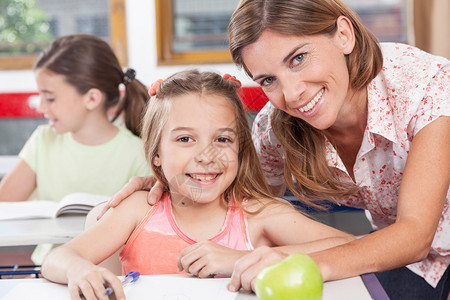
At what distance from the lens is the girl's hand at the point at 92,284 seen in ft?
2.65

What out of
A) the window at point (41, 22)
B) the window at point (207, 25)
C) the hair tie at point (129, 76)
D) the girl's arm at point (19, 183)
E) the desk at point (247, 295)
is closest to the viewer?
the desk at point (247, 295)

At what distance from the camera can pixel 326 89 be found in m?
1.13

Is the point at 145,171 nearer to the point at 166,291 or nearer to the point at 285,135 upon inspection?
the point at 285,135

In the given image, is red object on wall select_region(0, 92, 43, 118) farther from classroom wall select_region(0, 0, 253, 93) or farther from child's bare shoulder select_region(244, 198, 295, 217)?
child's bare shoulder select_region(244, 198, 295, 217)

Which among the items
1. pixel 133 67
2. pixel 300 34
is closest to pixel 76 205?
pixel 300 34

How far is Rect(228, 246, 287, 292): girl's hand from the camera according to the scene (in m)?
0.80

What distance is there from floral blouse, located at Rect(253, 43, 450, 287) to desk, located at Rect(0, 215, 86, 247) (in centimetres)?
50

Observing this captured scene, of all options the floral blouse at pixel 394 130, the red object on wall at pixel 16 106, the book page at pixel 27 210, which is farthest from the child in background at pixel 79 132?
the red object on wall at pixel 16 106

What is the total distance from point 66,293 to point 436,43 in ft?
7.20

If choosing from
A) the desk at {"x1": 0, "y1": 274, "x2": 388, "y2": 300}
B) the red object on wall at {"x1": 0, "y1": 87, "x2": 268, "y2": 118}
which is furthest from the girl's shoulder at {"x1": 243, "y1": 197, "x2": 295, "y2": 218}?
the red object on wall at {"x1": 0, "y1": 87, "x2": 268, "y2": 118}

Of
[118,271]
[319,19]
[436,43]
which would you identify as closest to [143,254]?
[118,271]

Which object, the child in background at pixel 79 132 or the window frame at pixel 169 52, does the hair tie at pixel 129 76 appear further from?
the window frame at pixel 169 52

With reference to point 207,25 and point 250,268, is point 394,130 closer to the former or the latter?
point 250,268

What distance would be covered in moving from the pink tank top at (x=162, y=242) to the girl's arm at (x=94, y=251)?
25 mm
